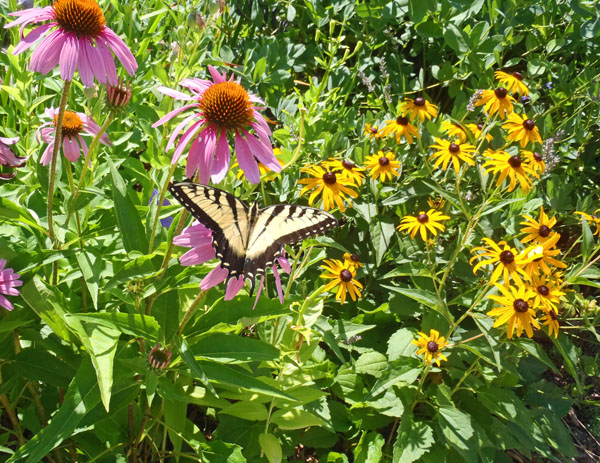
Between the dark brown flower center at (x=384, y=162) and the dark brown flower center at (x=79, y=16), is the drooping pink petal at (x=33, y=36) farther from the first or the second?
the dark brown flower center at (x=384, y=162)

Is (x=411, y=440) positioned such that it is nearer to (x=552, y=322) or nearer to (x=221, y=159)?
(x=552, y=322)

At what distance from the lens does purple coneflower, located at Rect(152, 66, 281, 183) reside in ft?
3.63

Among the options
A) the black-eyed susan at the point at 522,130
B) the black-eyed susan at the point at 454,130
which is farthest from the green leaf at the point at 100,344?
the black-eyed susan at the point at 522,130

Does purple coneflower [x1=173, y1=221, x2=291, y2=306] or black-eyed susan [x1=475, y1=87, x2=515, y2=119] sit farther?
black-eyed susan [x1=475, y1=87, x2=515, y2=119]

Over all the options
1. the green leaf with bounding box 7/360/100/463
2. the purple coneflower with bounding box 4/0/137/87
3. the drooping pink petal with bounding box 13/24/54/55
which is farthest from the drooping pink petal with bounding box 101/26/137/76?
the green leaf with bounding box 7/360/100/463

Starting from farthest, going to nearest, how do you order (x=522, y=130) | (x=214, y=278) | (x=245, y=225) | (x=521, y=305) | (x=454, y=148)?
(x=522, y=130) < (x=454, y=148) < (x=521, y=305) < (x=245, y=225) < (x=214, y=278)

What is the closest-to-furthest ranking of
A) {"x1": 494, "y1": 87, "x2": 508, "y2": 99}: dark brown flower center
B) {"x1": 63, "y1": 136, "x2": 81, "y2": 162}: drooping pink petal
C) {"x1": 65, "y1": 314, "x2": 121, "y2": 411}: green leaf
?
{"x1": 65, "y1": 314, "x2": 121, "y2": 411}: green leaf < {"x1": 63, "y1": 136, "x2": 81, "y2": 162}: drooping pink petal < {"x1": 494, "y1": 87, "x2": 508, "y2": 99}: dark brown flower center

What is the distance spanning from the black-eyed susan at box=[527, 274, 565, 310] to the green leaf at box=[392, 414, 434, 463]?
493 mm

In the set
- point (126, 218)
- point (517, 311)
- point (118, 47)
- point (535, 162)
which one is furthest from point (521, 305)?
point (118, 47)

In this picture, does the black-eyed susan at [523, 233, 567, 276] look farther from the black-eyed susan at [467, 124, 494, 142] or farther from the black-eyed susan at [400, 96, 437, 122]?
the black-eyed susan at [400, 96, 437, 122]

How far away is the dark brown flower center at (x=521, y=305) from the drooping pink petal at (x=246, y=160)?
854mm

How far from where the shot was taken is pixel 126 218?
4.07 ft

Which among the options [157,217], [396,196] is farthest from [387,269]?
[157,217]

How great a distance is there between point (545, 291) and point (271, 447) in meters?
0.84
